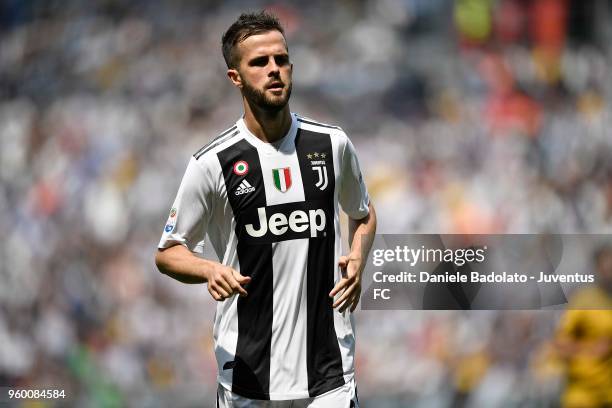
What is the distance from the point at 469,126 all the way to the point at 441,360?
1.37 meters

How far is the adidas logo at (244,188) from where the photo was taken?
309 centimetres

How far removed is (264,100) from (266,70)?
0.33ft

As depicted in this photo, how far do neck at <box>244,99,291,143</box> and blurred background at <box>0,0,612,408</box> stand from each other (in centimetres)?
215

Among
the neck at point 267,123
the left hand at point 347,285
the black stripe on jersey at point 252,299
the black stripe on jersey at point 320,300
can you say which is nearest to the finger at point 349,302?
the left hand at point 347,285

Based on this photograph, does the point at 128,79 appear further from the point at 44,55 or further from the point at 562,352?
the point at 562,352

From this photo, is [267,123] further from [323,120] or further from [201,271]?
[323,120]

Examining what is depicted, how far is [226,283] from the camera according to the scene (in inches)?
105

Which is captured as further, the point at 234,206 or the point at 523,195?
the point at 523,195

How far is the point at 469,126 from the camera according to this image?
17.1ft

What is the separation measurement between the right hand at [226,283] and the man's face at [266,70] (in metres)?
0.64

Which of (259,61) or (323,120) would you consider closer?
(259,61)

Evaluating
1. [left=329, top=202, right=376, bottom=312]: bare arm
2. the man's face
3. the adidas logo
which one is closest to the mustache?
the man's face

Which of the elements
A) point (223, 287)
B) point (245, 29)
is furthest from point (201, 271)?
point (245, 29)

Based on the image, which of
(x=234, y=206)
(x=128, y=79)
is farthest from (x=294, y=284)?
(x=128, y=79)
